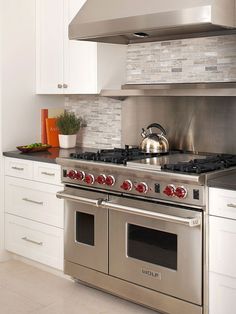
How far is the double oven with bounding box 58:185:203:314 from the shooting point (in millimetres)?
3047

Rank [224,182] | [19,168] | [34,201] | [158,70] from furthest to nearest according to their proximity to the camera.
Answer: [19,168], [34,201], [158,70], [224,182]

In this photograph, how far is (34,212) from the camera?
164 inches

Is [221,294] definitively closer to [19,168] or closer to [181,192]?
[181,192]

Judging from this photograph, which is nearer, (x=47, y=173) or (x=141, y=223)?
(x=141, y=223)

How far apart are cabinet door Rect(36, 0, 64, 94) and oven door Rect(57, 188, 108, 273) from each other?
41.8 inches

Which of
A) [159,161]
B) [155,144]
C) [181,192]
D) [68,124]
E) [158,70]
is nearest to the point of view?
[181,192]

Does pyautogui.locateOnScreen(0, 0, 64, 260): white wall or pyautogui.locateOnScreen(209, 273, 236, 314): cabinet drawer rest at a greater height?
pyautogui.locateOnScreen(0, 0, 64, 260): white wall

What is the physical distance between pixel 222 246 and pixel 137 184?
0.63 m

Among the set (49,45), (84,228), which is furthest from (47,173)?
(49,45)

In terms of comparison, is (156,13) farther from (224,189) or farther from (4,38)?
(4,38)

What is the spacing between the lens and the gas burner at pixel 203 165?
3.03 meters

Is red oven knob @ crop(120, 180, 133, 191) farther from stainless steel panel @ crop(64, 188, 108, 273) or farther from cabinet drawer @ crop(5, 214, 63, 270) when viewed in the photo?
cabinet drawer @ crop(5, 214, 63, 270)

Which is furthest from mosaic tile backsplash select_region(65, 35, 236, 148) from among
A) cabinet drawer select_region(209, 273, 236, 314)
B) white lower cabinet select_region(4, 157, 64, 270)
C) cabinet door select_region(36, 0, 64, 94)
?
cabinet drawer select_region(209, 273, 236, 314)

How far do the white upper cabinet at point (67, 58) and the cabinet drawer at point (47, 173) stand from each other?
0.64 metres
